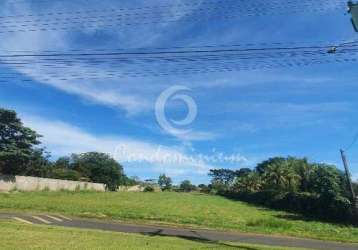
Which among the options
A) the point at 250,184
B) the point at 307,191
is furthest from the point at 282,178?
the point at 250,184

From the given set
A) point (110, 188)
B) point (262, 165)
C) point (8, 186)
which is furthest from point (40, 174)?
point (262, 165)

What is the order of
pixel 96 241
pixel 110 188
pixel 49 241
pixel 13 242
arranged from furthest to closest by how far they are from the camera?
1. pixel 110 188
2. pixel 96 241
3. pixel 49 241
4. pixel 13 242

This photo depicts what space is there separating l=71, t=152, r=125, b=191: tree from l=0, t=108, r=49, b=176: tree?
52.0 meters

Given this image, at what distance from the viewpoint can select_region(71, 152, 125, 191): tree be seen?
11950cm

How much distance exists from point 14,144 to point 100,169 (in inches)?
2362

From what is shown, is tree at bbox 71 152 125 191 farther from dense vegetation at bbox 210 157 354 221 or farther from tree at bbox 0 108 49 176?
tree at bbox 0 108 49 176

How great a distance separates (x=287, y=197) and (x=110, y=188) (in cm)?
6519

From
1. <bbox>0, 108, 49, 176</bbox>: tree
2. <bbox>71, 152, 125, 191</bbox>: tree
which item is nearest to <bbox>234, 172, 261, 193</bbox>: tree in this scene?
<bbox>71, 152, 125, 191</bbox>: tree

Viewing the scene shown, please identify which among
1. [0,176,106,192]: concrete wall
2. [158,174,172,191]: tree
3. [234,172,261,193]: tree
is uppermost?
[158,174,172,191]: tree

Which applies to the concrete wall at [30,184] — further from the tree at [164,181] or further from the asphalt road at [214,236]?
the tree at [164,181]

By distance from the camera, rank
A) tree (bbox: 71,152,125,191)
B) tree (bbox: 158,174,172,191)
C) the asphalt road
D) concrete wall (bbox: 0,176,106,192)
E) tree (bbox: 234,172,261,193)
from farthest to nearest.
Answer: tree (bbox: 158,174,172,191) < tree (bbox: 71,152,125,191) < tree (bbox: 234,172,261,193) < concrete wall (bbox: 0,176,106,192) < the asphalt road

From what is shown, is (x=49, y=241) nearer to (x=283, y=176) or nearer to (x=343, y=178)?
(x=343, y=178)

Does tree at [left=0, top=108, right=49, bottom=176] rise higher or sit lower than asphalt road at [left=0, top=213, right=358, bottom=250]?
higher

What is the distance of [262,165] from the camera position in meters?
179
